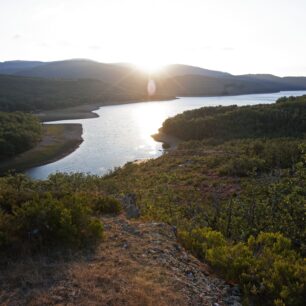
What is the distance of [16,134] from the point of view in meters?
66.2

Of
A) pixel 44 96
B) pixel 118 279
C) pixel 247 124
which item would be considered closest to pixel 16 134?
pixel 247 124

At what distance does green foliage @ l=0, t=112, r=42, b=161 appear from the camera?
2430 inches

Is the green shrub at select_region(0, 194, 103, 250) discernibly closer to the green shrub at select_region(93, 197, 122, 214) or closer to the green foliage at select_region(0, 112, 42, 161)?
the green shrub at select_region(93, 197, 122, 214)

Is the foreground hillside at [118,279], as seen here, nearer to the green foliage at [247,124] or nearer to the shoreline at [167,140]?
the green foliage at [247,124]

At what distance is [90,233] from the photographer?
1146 centimetres

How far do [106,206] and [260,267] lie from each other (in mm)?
7137

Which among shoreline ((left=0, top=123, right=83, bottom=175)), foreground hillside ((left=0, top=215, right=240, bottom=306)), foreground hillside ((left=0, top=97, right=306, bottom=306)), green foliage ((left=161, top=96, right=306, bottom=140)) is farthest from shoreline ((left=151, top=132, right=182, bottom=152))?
foreground hillside ((left=0, top=215, right=240, bottom=306))

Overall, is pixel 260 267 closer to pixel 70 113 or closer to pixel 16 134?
pixel 16 134

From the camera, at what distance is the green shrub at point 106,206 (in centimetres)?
1542

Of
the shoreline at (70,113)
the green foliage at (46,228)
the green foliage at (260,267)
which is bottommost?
the shoreline at (70,113)

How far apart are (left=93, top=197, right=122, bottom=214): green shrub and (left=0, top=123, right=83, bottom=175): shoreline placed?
115 feet

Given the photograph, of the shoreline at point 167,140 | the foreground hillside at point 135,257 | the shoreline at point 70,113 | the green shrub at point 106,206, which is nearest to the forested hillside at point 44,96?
the shoreline at point 70,113

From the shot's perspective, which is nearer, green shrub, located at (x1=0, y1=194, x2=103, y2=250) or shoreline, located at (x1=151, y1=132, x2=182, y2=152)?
green shrub, located at (x1=0, y1=194, x2=103, y2=250)

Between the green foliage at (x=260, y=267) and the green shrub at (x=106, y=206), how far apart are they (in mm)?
3886
